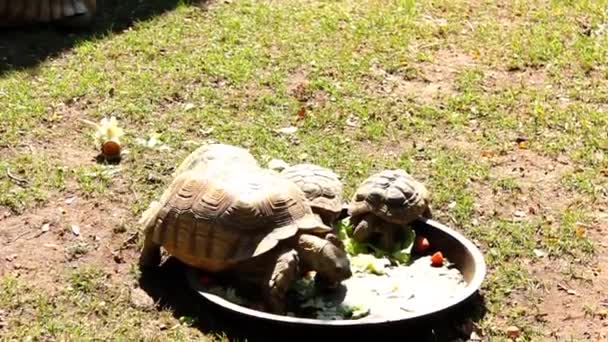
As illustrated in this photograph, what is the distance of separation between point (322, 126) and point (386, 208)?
1766mm

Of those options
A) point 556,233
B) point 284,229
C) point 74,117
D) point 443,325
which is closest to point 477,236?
point 556,233

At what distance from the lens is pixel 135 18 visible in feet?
27.8

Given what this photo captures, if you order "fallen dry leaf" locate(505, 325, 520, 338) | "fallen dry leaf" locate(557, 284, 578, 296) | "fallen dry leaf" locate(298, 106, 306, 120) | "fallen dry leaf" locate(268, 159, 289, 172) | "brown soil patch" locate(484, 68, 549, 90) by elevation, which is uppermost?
"fallen dry leaf" locate(505, 325, 520, 338)

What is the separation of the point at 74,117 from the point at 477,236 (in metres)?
2.80

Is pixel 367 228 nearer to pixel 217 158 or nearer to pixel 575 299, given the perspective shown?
pixel 217 158

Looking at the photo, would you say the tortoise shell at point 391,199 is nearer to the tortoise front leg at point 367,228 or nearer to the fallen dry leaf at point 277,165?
the tortoise front leg at point 367,228

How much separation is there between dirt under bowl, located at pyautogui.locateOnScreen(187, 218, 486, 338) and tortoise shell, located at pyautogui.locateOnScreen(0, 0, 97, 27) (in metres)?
4.03

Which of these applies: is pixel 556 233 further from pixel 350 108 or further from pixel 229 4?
pixel 229 4

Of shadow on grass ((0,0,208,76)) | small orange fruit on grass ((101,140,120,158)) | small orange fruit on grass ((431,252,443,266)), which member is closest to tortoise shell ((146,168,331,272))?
small orange fruit on grass ((431,252,443,266))

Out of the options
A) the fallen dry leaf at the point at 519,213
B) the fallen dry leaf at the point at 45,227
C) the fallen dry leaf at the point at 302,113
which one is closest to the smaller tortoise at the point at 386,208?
the fallen dry leaf at the point at 519,213

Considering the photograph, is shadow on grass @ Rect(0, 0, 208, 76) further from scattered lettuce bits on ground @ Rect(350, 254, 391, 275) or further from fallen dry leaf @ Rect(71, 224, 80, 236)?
scattered lettuce bits on ground @ Rect(350, 254, 391, 275)

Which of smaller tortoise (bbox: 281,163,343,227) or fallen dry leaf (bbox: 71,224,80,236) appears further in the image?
fallen dry leaf (bbox: 71,224,80,236)

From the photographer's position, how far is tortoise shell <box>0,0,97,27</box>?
26.9 ft

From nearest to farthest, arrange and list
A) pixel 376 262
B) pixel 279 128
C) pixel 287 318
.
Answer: pixel 287 318 < pixel 376 262 < pixel 279 128
